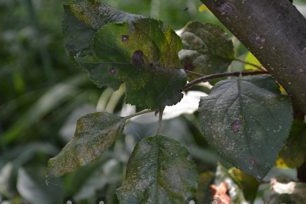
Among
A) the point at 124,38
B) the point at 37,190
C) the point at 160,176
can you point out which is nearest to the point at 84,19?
the point at 124,38

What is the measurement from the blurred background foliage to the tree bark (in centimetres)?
34

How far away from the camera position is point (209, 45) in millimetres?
722

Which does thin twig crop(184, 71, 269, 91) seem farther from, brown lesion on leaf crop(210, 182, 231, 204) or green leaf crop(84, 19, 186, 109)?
brown lesion on leaf crop(210, 182, 231, 204)

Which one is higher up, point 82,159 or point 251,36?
point 251,36

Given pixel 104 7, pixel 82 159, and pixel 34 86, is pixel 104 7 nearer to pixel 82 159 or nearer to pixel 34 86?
pixel 82 159

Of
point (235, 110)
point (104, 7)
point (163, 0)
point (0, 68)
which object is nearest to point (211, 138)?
point (235, 110)

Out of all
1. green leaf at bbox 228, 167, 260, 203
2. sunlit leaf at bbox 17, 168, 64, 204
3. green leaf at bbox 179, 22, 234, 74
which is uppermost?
green leaf at bbox 179, 22, 234, 74

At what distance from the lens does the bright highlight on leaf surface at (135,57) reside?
0.56 m

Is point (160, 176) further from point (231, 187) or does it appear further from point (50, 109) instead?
point (50, 109)

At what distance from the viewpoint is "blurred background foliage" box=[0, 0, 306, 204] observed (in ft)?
3.70

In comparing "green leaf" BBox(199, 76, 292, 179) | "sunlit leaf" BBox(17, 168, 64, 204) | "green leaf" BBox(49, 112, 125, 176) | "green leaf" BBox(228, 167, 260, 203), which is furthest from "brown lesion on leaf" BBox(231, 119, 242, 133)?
"sunlit leaf" BBox(17, 168, 64, 204)

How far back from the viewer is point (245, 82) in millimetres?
604

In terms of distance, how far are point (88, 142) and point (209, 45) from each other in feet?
→ 0.68

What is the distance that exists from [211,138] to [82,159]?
0.11m
